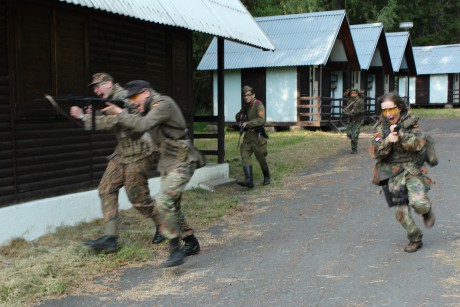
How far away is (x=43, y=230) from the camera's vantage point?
669 cm

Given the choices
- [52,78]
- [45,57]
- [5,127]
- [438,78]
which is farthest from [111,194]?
[438,78]

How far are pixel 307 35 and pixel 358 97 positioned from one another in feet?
29.7

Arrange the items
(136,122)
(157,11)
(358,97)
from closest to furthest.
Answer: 1. (136,122)
2. (157,11)
3. (358,97)

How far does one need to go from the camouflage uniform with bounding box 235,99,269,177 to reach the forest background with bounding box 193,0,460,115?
849 inches

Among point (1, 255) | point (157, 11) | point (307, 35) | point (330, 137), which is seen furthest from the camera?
point (307, 35)

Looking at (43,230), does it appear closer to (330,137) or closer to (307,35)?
(330,137)

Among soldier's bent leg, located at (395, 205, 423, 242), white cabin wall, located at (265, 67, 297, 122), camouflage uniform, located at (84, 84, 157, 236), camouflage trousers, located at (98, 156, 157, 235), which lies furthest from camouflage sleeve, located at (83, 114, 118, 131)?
white cabin wall, located at (265, 67, 297, 122)

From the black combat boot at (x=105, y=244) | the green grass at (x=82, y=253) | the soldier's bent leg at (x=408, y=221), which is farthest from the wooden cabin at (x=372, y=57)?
the black combat boot at (x=105, y=244)

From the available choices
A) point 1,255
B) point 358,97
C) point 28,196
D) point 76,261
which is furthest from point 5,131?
point 358,97

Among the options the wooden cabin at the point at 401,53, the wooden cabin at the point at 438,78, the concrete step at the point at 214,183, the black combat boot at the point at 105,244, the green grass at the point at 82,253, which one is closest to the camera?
the green grass at the point at 82,253

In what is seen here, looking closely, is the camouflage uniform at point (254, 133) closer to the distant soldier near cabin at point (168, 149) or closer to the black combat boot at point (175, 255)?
the distant soldier near cabin at point (168, 149)

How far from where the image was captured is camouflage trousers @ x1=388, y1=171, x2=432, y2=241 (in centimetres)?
551

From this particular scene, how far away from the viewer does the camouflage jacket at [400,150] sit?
5488 millimetres

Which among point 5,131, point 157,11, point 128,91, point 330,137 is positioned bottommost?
point 330,137
